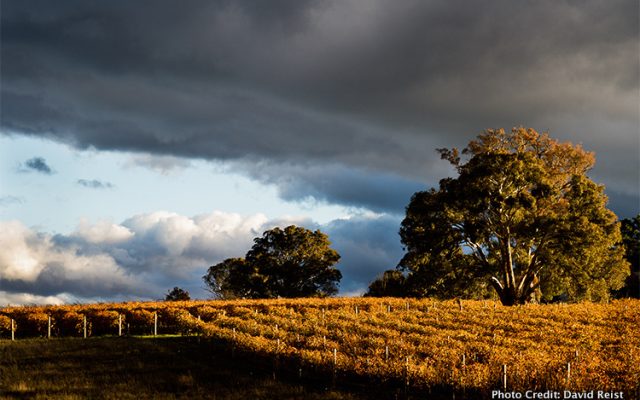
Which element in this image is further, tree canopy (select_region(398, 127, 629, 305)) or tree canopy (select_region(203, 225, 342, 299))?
tree canopy (select_region(203, 225, 342, 299))

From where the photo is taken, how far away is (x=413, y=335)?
30.7 meters

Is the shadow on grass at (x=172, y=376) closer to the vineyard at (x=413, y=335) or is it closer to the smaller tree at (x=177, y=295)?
the vineyard at (x=413, y=335)

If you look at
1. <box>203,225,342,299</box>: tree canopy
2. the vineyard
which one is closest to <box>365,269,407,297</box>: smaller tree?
<box>203,225,342,299</box>: tree canopy

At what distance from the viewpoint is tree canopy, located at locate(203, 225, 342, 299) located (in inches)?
2842

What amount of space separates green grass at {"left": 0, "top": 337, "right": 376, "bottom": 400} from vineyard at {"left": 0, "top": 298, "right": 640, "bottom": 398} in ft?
Result: 4.98

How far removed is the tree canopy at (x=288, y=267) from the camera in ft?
237

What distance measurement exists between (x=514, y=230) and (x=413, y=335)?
21.0 meters

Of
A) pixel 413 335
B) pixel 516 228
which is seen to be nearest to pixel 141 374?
pixel 413 335

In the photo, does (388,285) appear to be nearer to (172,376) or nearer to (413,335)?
(413,335)

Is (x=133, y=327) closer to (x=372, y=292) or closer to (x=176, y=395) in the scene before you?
(x=176, y=395)

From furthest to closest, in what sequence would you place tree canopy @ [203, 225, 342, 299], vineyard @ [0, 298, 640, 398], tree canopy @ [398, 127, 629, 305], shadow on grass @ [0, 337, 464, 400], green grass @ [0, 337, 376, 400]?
tree canopy @ [203, 225, 342, 299] < tree canopy @ [398, 127, 629, 305] < green grass @ [0, 337, 376, 400] < shadow on grass @ [0, 337, 464, 400] < vineyard @ [0, 298, 640, 398]

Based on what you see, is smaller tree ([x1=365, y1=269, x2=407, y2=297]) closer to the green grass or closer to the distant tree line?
the distant tree line

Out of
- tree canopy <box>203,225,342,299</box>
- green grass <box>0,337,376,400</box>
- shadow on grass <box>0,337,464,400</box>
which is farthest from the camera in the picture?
tree canopy <box>203,225,342,299</box>

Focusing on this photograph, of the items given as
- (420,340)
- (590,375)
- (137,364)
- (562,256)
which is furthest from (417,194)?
(590,375)
